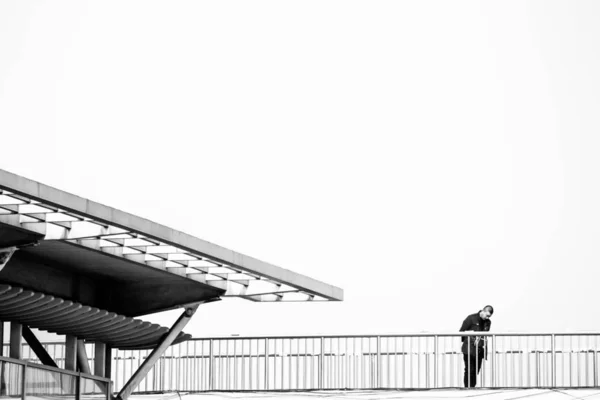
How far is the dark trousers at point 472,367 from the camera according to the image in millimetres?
33875

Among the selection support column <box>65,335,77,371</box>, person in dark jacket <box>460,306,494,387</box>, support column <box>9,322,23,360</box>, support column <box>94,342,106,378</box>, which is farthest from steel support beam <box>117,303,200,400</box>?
person in dark jacket <box>460,306,494,387</box>

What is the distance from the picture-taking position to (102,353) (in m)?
29.7

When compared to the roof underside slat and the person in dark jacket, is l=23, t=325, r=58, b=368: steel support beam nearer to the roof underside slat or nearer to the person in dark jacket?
the roof underside slat

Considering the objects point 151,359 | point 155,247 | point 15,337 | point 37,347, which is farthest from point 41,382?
point 151,359

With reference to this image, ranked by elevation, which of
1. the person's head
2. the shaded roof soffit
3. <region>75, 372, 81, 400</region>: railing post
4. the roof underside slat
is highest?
the shaded roof soffit

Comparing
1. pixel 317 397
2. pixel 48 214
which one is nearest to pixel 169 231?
pixel 48 214

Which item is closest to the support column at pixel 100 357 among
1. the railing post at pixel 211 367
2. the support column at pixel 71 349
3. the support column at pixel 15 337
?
the support column at pixel 71 349

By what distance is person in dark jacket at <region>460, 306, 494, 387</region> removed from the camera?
33906 mm

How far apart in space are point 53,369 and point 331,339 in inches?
545

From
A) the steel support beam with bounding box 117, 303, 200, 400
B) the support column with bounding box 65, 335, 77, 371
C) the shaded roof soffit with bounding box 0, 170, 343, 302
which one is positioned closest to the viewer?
the shaded roof soffit with bounding box 0, 170, 343, 302

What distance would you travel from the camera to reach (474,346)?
34.5 m

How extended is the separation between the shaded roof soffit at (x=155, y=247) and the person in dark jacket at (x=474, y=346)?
6.21m

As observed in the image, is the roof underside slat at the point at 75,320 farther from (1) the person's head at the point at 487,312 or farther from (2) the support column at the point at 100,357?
(1) the person's head at the point at 487,312

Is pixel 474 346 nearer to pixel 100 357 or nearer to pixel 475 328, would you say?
pixel 475 328
